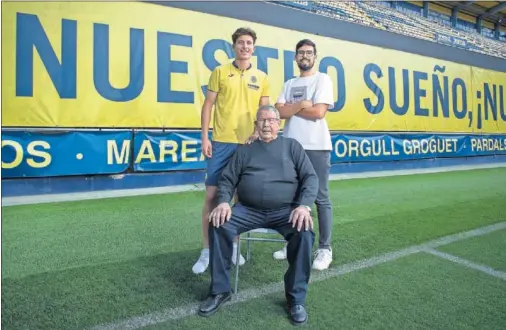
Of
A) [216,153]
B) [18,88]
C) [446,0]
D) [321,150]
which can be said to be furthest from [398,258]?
[446,0]

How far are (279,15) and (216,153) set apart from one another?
5.02 metres

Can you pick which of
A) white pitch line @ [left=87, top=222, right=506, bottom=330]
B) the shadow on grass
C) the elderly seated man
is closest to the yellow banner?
the shadow on grass

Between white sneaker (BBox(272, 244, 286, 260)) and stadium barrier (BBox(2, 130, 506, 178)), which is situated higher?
stadium barrier (BBox(2, 130, 506, 178))

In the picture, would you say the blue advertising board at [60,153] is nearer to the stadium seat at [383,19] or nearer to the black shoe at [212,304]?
the black shoe at [212,304]

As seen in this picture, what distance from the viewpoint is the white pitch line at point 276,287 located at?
1719 mm

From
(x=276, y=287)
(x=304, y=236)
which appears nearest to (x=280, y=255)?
(x=276, y=287)

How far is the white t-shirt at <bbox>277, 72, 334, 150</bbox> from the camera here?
2.39 meters

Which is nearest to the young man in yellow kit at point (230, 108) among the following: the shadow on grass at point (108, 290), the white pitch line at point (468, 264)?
the shadow on grass at point (108, 290)

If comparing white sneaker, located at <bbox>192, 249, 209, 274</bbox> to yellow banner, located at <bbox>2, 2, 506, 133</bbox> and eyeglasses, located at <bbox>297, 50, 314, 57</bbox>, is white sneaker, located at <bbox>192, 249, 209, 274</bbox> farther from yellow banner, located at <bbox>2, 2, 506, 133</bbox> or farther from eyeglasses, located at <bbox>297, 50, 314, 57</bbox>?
yellow banner, located at <bbox>2, 2, 506, 133</bbox>

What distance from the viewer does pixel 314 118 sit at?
2393 mm

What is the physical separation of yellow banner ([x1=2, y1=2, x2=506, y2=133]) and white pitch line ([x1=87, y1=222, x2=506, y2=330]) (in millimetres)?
3661

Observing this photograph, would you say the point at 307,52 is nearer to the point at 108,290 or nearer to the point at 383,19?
the point at 108,290

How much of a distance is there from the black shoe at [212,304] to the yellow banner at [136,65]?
3.75 m

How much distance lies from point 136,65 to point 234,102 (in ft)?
11.2
